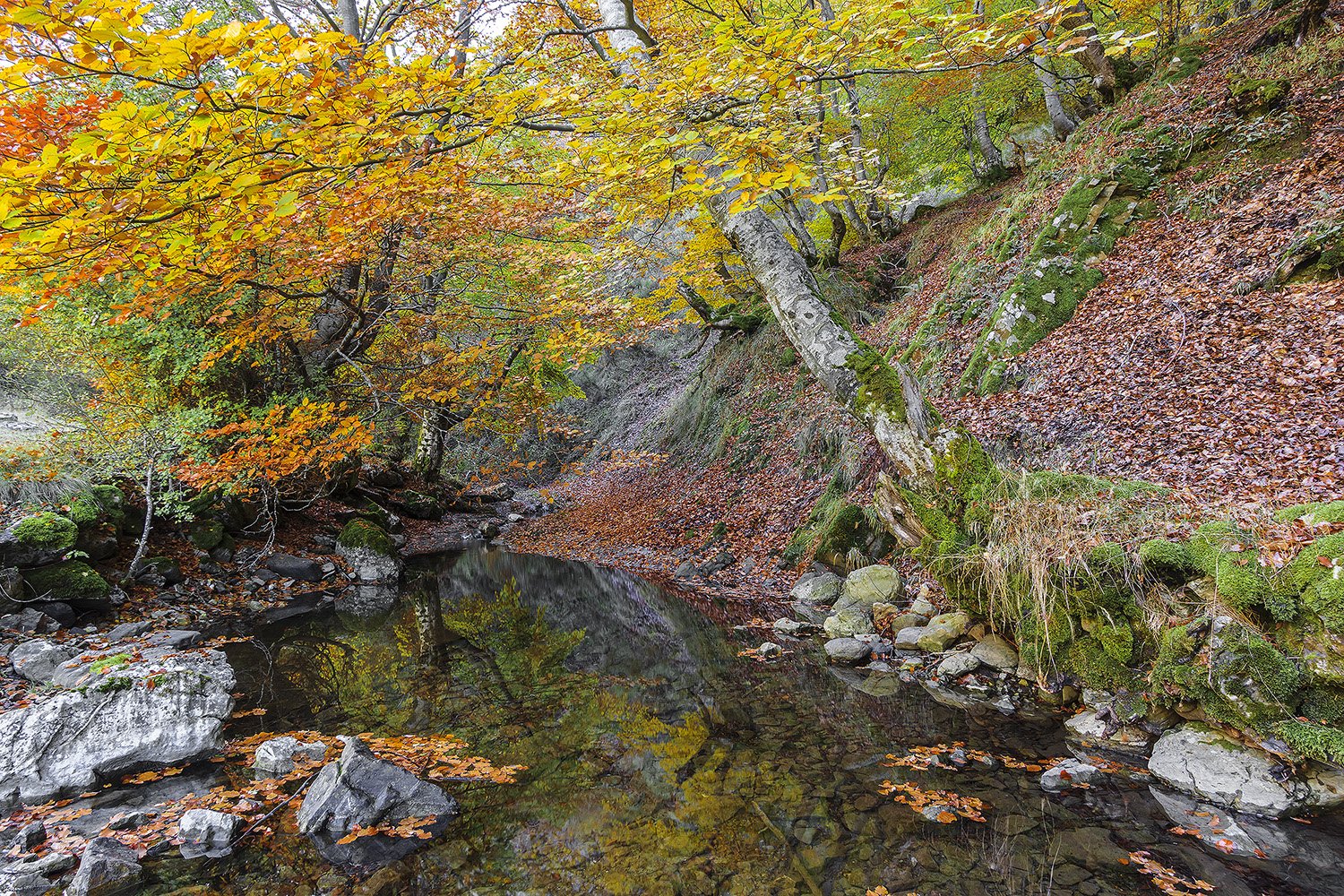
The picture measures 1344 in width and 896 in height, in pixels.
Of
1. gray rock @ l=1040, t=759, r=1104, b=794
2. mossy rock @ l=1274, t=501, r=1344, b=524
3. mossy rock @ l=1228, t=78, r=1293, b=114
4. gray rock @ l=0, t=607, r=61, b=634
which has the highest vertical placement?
mossy rock @ l=1228, t=78, r=1293, b=114

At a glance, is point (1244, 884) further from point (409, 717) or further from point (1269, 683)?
point (409, 717)

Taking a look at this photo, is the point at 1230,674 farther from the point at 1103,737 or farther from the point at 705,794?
the point at 705,794

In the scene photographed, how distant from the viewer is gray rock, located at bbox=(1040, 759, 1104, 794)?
3992 mm

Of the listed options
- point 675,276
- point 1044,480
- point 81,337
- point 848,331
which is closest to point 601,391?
point 675,276

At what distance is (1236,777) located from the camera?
12.1 feet

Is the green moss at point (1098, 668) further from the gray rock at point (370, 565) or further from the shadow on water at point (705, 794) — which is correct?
the gray rock at point (370, 565)

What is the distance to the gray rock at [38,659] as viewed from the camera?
639cm

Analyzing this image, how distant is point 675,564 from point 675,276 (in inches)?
273

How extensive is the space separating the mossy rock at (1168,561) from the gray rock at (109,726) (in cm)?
759

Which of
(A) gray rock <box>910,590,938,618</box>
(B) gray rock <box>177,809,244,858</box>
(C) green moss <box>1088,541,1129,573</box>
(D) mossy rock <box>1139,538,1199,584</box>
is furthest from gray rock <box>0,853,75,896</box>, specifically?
(D) mossy rock <box>1139,538,1199,584</box>

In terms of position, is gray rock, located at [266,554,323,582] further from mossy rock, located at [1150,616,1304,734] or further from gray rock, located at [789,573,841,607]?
mossy rock, located at [1150,616,1304,734]

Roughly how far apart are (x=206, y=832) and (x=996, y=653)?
240 inches

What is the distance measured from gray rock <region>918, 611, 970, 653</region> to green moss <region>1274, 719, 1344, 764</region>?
2.42 m

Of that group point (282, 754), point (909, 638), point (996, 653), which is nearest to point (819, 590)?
point (909, 638)
